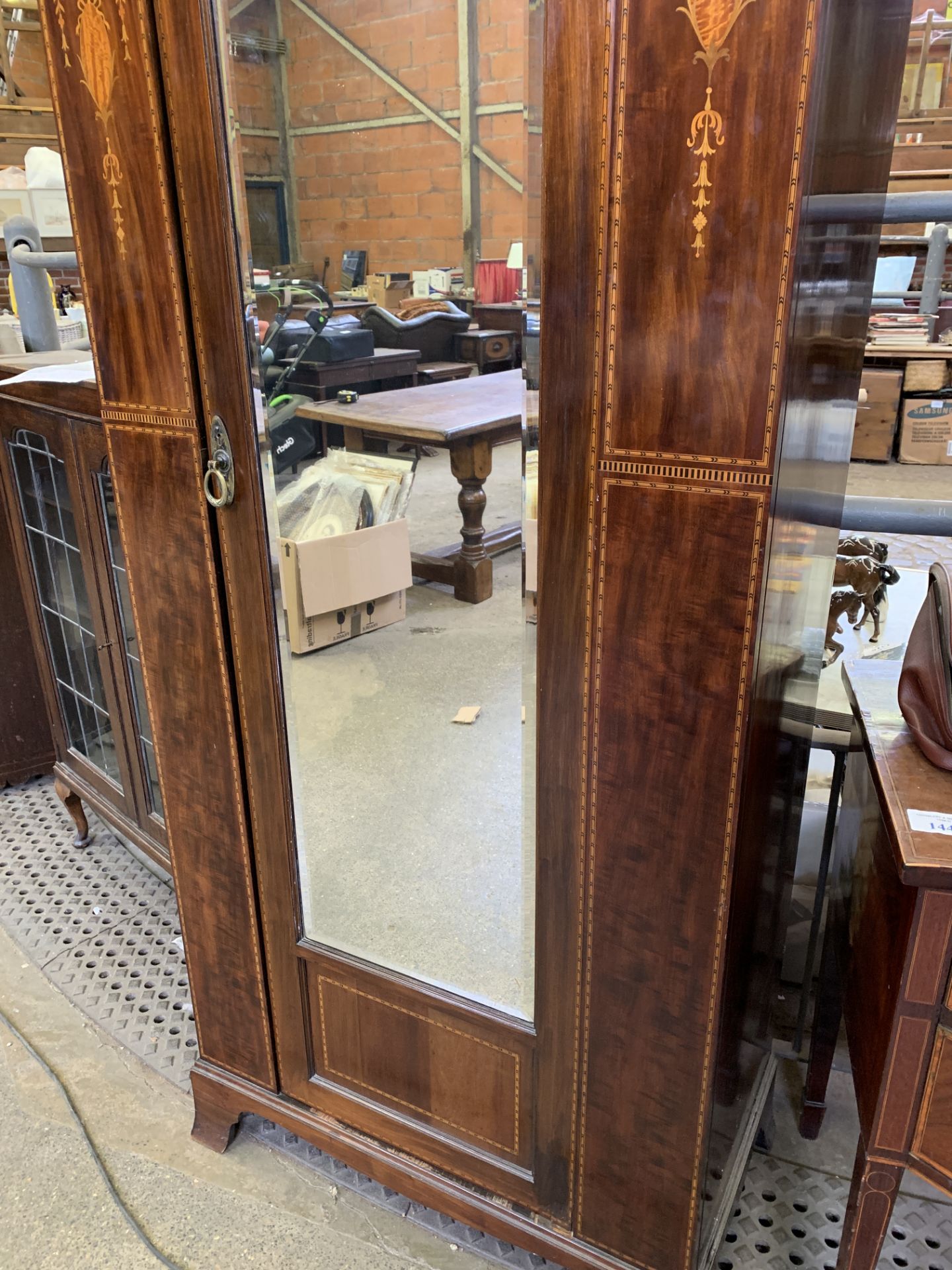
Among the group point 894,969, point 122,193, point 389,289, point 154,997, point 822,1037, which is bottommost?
point 154,997

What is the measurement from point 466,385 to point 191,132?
0.39 m

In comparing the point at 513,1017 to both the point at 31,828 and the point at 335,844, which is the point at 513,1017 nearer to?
the point at 335,844

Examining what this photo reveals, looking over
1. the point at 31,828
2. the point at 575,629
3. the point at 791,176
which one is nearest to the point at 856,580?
the point at 575,629

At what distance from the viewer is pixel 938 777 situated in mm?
872

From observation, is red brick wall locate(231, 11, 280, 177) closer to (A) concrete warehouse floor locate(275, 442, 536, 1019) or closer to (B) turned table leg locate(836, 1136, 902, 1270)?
(A) concrete warehouse floor locate(275, 442, 536, 1019)

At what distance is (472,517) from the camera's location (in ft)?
3.44

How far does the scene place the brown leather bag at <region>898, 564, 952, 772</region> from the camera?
88cm

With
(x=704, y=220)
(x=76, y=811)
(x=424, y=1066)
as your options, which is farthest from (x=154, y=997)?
(x=704, y=220)

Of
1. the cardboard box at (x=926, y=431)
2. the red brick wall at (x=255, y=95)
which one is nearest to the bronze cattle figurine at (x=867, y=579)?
the red brick wall at (x=255, y=95)

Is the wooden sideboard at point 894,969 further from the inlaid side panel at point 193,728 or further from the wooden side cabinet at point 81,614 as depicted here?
the wooden side cabinet at point 81,614

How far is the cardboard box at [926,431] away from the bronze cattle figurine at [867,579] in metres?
3.89

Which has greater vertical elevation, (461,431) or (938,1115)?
(461,431)

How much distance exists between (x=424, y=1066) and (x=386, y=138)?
3.84ft

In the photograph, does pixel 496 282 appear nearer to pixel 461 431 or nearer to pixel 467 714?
pixel 461 431
